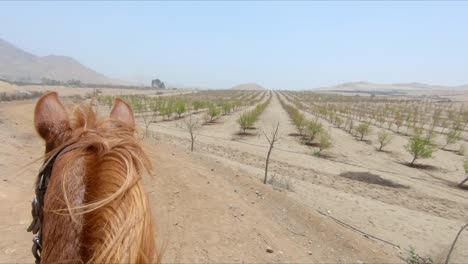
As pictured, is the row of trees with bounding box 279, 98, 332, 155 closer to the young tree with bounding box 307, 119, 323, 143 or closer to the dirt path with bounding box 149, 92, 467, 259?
the young tree with bounding box 307, 119, 323, 143

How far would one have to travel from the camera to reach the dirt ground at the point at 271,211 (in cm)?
474

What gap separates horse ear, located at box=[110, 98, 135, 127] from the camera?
1.38 m

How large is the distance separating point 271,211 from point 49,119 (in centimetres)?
589

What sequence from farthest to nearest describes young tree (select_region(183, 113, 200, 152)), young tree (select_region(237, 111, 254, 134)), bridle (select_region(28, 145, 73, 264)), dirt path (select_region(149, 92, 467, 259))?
young tree (select_region(237, 111, 254, 134))
young tree (select_region(183, 113, 200, 152))
dirt path (select_region(149, 92, 467, 259))
bridle (select_region(28, 145, 73, 264))

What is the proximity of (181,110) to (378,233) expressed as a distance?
22.8m

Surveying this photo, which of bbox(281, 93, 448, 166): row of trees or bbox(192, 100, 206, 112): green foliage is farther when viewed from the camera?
bbox(192, 100, 206, 112): green foliage

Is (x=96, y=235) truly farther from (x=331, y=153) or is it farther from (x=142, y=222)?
(x=331, y=153)

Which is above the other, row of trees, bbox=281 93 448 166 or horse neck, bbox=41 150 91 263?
horse neck, bbox=41 150 91 263

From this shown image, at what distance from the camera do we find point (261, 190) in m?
7.44

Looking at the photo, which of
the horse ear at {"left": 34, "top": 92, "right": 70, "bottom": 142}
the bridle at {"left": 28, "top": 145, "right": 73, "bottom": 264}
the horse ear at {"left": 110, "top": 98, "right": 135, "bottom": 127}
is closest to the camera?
the bridle at {"left": 28, "top": 145, "right": 73, "bottom": 264}

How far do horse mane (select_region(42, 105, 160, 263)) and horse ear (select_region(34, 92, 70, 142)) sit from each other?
140 millimetres

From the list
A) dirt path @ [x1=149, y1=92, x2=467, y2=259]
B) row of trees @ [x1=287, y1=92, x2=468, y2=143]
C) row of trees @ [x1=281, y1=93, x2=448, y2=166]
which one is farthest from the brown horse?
row of trees @ [x1=287, y1=92, x2=468, y2=143]

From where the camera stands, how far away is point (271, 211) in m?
6.47

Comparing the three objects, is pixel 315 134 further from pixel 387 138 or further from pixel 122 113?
pixel 122 113
